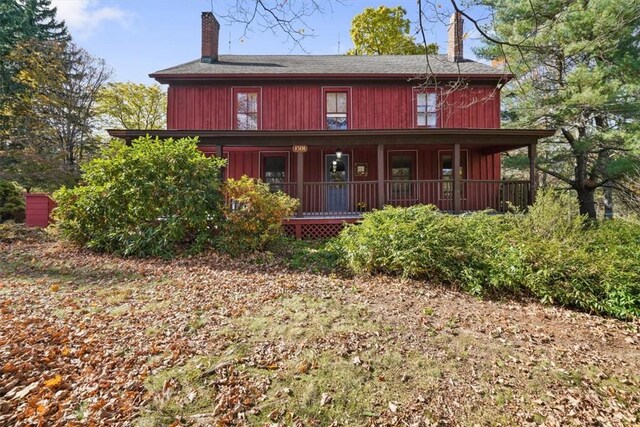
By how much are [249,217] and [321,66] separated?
338 inches

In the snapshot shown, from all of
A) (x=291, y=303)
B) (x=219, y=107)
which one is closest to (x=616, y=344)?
(x=291, y=303)

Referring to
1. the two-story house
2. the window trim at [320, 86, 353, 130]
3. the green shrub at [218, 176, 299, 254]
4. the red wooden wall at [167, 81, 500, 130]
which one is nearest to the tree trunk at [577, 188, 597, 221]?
the two-story house

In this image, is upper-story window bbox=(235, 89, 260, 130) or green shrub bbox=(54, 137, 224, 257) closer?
green shrub bbox=(54, 137, 224, 257)

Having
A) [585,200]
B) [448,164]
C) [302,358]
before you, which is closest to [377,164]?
[448,164]

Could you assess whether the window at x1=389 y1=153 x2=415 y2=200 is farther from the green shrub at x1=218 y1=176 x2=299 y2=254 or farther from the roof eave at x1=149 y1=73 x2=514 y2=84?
the green shrub at x1=218 y1=176 x2=299 y2=254

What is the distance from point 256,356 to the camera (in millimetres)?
3344

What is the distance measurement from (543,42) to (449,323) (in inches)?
466

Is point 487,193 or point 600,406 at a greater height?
point 487,193

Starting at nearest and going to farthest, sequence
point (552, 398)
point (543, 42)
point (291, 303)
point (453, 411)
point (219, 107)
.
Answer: point (453, 411)
point (552, 398)
point (291, 303)
point (543, 42)
point (219, 107)

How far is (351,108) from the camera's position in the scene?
12.7 metres

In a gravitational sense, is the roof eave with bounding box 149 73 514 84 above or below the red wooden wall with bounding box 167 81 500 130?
above

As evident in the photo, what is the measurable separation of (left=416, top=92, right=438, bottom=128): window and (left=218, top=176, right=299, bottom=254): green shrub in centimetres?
779

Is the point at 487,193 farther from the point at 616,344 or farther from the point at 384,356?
the point at 384,356

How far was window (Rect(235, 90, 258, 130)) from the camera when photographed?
12.6 metres
